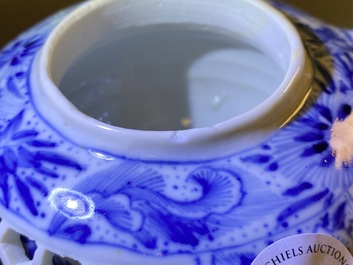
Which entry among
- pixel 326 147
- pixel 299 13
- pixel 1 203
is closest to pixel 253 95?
pixel 299 13

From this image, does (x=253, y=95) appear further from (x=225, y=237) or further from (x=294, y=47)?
(x=225, y=237)

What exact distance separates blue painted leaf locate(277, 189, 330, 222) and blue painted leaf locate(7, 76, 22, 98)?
0.27 meters

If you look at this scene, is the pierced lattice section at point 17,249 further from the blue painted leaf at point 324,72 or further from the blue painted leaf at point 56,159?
the blue painted leaf at point 324,72

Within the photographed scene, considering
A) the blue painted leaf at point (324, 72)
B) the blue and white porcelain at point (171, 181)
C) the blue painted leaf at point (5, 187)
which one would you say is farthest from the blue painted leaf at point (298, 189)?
the blue painted leaf at point (5, 187)

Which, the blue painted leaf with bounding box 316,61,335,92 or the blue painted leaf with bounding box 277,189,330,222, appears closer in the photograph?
the blue painted leaf with bounding box 277,189,330,222

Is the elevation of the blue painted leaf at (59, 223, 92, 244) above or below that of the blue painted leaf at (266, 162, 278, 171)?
below

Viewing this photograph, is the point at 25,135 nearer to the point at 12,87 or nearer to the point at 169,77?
the point at 12,87

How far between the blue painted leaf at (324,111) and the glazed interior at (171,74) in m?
0.02

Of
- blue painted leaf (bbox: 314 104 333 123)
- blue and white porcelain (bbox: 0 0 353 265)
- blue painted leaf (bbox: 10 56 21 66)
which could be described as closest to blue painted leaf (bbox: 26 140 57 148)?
blue and white porcelain (bbox: 0 0 353 265)

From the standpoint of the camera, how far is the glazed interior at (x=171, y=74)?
21.5 inches

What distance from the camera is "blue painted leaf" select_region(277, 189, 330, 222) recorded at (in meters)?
0.52

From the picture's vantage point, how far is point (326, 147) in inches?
22.4

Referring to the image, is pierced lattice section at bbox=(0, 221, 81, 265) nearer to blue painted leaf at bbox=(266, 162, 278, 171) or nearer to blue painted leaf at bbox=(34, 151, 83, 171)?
blue painted leaf at bbox=(34, 151, 83, 171)

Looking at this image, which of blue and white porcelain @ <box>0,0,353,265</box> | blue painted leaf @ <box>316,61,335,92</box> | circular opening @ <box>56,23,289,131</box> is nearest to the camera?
blue and white porcelain @ <box>0,0,353,265</box>
